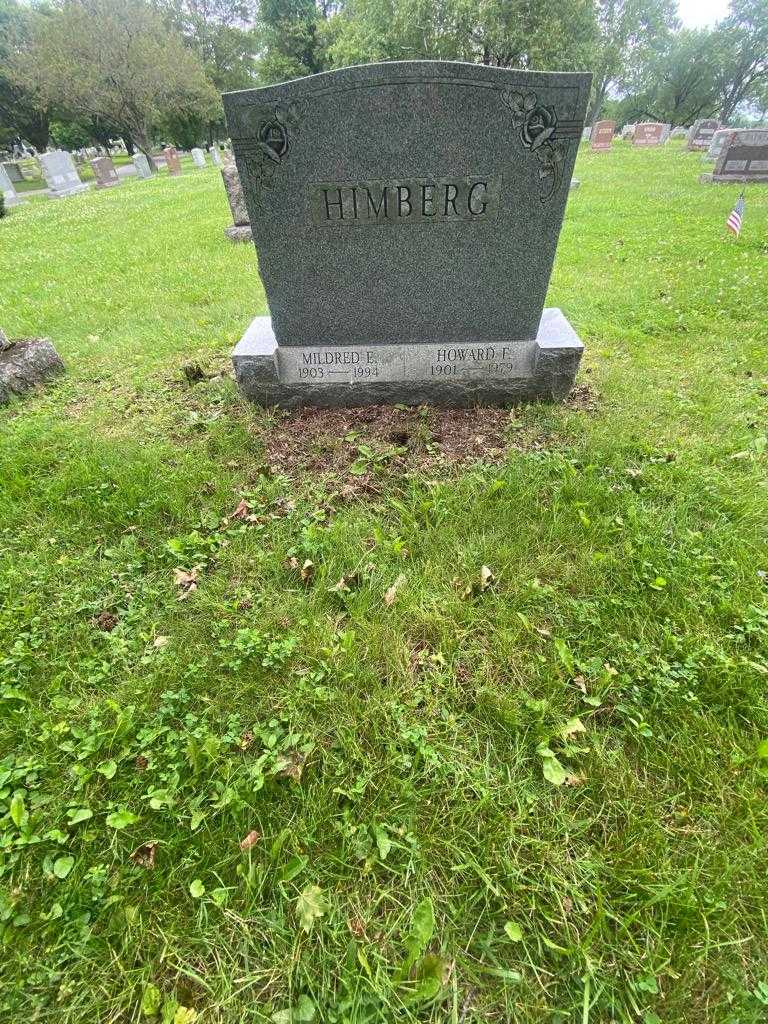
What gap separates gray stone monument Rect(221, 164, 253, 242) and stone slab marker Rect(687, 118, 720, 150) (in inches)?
948

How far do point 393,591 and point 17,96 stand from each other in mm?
48068

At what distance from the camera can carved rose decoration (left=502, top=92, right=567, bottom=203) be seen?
2.73 m

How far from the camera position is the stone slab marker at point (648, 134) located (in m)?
26.3

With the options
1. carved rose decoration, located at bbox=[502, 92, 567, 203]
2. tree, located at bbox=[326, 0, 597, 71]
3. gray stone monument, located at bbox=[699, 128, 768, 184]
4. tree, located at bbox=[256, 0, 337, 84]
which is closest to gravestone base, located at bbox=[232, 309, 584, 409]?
carved rose decoration, located at bbox=[502, 92, 567, 203]

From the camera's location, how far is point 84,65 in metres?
26.0

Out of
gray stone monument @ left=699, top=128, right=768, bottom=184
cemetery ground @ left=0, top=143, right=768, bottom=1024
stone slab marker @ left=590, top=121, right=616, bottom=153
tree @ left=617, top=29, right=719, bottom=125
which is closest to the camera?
cemetery ground @ left=0, top=143, right=768, bottom=1024

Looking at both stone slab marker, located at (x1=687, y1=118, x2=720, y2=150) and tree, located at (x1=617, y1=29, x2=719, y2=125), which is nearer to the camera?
stone slab marker, located at (x1=687, y1=118, x2=720, y2=150)

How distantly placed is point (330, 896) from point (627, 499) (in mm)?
2325

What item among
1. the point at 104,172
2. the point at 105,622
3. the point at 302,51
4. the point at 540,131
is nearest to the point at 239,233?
the point at 540,131

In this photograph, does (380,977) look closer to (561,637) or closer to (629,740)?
(629,740)

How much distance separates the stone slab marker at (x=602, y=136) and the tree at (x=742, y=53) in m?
21.0

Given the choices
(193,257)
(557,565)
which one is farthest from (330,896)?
(193,257)

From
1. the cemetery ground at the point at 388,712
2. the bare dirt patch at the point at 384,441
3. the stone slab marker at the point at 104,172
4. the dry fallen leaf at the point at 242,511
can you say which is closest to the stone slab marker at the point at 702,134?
the stone slab marker at the point at 104,172

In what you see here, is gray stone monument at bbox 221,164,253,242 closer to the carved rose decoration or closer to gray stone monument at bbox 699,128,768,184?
the carved rose decoration
